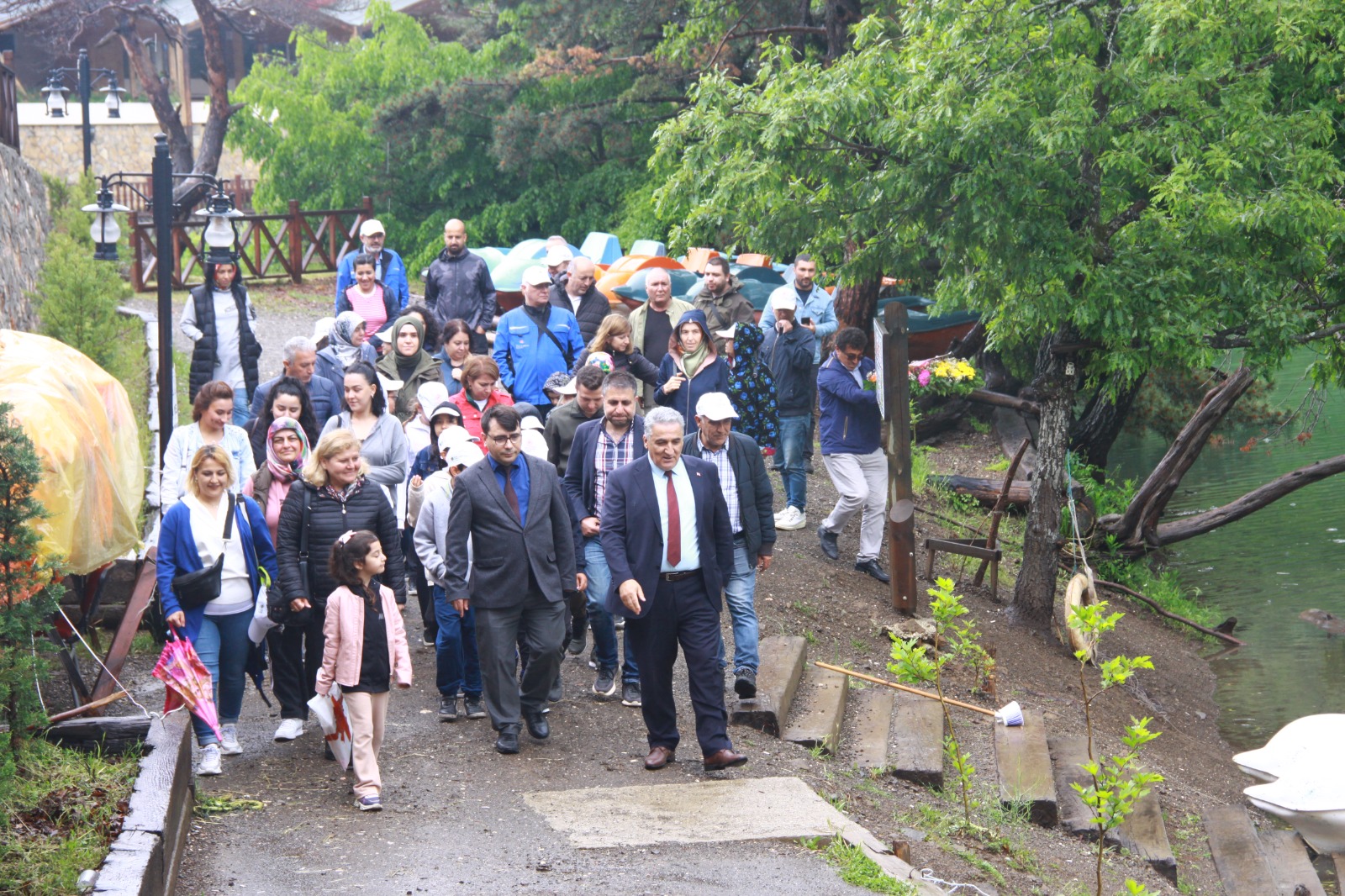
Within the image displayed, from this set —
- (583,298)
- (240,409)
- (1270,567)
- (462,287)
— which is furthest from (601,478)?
(1270,567)

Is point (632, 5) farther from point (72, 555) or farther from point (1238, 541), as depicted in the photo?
point (72, 555)

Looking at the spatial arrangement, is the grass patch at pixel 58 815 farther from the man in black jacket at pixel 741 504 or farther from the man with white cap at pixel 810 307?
the man with white cap at pixel 810 307

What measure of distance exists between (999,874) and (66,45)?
109 feet

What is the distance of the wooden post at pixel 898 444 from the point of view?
10.3 m

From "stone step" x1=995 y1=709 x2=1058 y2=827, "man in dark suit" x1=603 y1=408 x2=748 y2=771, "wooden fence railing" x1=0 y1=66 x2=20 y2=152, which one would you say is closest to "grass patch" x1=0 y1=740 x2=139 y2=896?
"man in dark suit" x1=603 y1=408 x2=748 y2=771

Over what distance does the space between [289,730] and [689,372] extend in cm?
417

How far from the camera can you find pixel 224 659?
6902 millimetres

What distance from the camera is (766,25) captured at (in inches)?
704

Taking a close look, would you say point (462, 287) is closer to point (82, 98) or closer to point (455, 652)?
point (455, 652)

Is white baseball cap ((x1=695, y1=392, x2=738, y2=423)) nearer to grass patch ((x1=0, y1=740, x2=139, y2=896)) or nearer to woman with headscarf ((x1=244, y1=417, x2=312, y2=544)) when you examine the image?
woman with headscarf ((x1=244, y1=417, x2=312, y2=544))

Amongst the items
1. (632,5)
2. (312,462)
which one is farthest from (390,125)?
(312,462)

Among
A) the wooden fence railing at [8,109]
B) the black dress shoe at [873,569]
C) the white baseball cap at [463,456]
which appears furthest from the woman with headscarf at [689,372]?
the wooden fence railing at [8,109]

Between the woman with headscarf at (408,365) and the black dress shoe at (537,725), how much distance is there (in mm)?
2948

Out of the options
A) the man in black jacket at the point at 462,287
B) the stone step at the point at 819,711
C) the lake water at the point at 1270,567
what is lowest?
the lake water at the point at 1270,567
